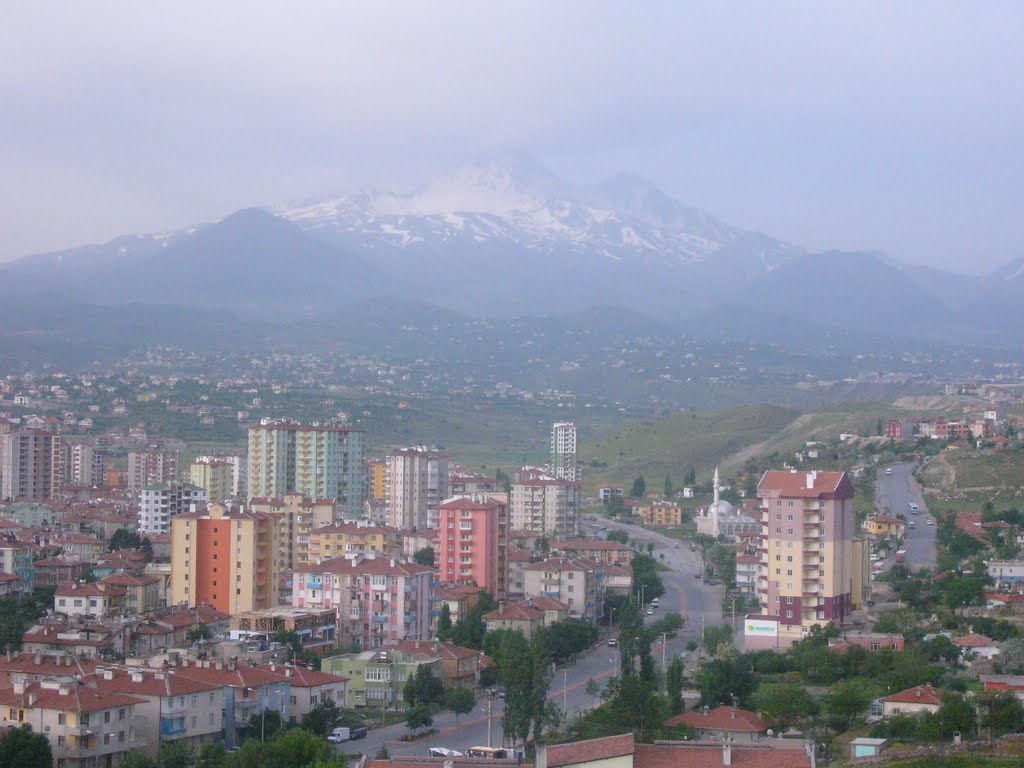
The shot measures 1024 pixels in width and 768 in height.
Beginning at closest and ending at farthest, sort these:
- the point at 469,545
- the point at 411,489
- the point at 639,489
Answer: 1. the point at 469,545
2. the point at 411,489
3. the point at 639,489

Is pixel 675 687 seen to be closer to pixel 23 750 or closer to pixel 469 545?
pixel 23 750

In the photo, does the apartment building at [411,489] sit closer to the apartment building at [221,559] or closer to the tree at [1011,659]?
the apartment building at [221,559]

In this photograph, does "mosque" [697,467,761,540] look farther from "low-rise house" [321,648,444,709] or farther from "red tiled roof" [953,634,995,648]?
"low-rise house" [321,648,444,709]

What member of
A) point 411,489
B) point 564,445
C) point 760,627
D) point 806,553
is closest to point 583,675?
point 760,627

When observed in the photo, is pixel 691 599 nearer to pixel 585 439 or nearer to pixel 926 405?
pixel 926 405

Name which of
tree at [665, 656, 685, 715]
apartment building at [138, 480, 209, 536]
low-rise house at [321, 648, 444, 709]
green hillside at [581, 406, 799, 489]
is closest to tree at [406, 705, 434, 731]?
low-rise house at [321, 648, 444, 709]

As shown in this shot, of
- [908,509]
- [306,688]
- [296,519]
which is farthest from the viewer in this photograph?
[908,509]

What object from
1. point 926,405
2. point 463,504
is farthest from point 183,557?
point 926,405
